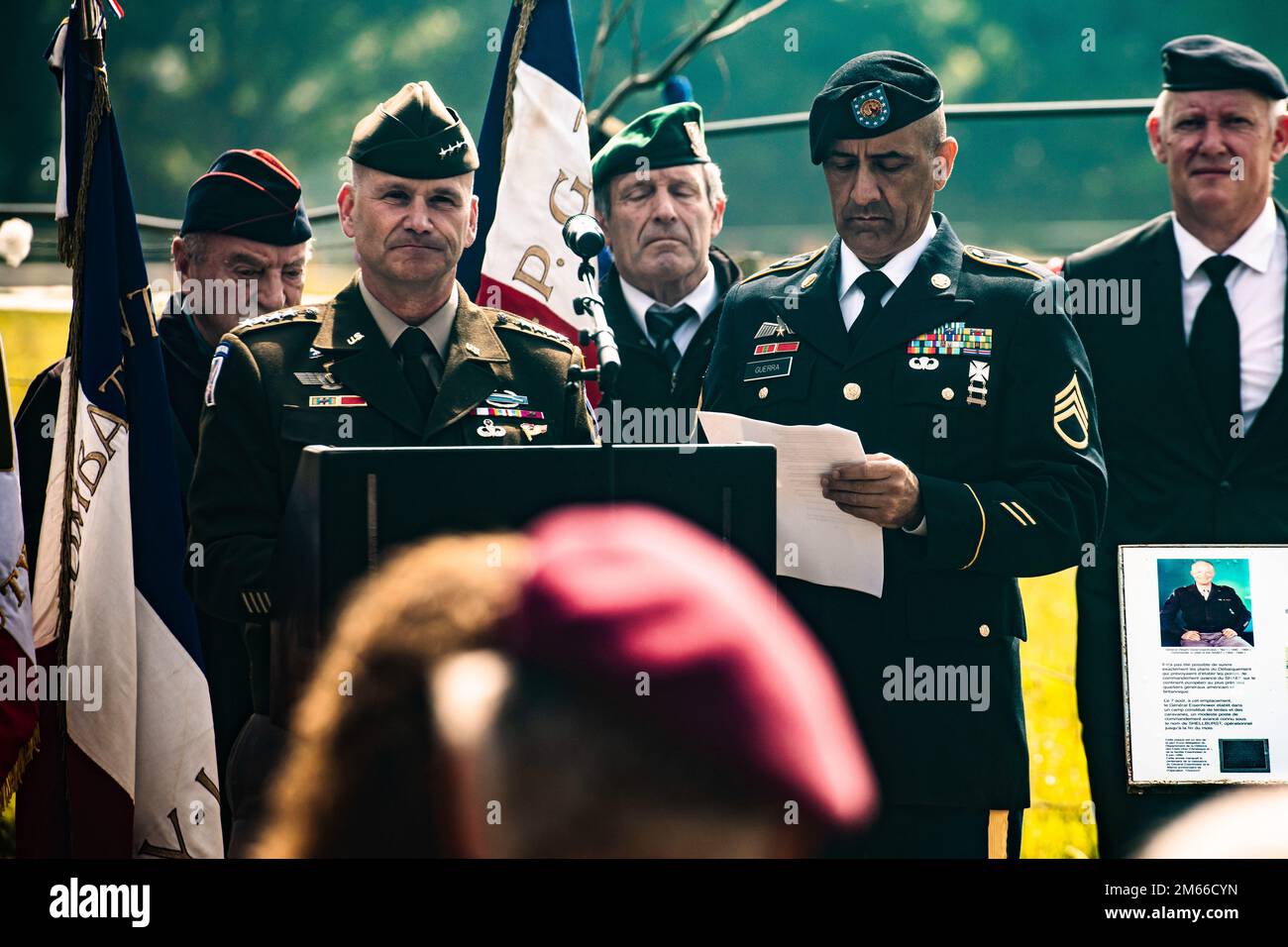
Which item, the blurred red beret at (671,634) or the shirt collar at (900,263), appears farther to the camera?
the shirt collar at (900,263)

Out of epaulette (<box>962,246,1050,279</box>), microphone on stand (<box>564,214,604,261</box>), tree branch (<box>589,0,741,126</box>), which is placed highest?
tree branch (<box>589,0,741,126</box>)

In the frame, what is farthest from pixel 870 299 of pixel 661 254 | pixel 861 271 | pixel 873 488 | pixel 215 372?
pixel 215 372

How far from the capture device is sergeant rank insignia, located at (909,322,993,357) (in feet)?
9.97

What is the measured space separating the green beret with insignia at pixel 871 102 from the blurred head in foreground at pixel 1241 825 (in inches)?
68.2

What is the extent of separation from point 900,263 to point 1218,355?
910 millimetres

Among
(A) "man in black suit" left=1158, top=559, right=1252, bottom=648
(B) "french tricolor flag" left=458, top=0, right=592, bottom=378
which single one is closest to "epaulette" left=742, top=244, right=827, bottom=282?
(B) "french tricolor flag" left=458, top=0, right=592, bottom=378

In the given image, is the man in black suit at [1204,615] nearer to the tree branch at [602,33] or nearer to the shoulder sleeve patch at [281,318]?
the shoulder sleeve patch at [281,318]

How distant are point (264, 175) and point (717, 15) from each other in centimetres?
152

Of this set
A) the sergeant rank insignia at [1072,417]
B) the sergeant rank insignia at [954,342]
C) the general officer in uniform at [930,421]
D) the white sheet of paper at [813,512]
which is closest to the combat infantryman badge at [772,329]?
the general officer in uniform at [930,421]

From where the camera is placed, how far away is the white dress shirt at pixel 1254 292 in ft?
11.3

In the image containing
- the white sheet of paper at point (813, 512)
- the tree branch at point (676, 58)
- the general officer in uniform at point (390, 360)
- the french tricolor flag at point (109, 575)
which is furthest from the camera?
the tree branch at point (676, 58)

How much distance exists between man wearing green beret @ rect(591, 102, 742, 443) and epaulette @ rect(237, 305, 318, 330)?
2.98 feet

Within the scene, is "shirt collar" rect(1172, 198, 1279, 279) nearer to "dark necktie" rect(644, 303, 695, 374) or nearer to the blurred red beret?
"dark necktie" rect(644, 303, 695, 374)
